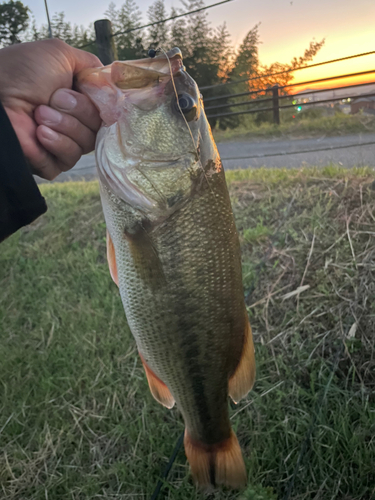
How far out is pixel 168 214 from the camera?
49.7 inches

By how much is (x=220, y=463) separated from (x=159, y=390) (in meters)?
0.41

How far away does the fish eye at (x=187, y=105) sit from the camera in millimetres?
1226

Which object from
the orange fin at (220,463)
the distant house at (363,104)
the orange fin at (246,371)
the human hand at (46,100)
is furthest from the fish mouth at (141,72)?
the distant house at (363,104)

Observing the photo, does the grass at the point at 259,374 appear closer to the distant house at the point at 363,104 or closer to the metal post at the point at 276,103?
the distant house at the point at 363,104

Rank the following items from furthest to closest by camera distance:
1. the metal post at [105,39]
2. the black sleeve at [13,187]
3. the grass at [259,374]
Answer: the metal post at [105,39] < the grass at [259,374] < the black sleeve at [13,187]

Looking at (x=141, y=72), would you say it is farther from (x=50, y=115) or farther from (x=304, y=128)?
(x=304, y=128)

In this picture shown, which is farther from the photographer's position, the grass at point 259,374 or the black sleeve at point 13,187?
the grass at point 259,374

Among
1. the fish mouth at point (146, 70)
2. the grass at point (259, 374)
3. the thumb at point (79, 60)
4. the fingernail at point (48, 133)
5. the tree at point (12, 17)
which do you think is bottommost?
the grass at point (259, 374)

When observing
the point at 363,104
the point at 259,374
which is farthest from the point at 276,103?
the point at 259,374

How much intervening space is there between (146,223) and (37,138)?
0.54 m

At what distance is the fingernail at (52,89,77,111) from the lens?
4.09ft

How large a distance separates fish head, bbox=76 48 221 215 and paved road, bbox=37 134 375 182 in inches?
132

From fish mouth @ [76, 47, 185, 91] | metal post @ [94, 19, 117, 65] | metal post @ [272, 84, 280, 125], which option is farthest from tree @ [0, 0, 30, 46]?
fish mouth @ [76, 47, 185, 91]

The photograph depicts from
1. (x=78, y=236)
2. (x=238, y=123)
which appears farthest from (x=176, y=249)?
(x=238, y=123)
